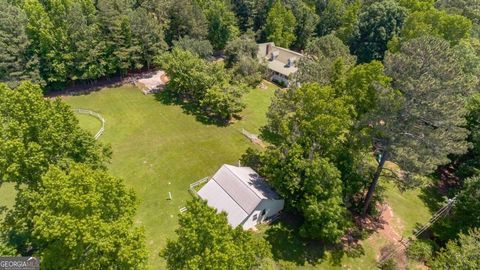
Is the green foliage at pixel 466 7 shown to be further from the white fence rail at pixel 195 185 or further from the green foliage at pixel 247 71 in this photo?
the white fence rail at pixel 195 185

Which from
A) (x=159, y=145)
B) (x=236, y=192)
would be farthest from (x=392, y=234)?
(x=159, y=145)

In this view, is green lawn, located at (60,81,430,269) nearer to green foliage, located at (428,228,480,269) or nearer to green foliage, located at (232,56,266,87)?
green foliage, located at (232,56,266,87)

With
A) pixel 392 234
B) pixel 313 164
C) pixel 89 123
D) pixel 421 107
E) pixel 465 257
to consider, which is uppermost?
pixel 421 107

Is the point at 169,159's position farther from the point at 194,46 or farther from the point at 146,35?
the point at 146,35

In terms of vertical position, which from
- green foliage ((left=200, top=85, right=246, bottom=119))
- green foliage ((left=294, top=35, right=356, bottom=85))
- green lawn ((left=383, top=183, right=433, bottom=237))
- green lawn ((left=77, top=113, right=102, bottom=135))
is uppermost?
green foliage ((left=294, top=35, right=356, bottom=85))

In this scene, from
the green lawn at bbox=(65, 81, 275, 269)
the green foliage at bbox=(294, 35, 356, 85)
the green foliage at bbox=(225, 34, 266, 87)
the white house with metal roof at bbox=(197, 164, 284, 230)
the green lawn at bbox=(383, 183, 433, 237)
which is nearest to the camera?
the white house with metal roof at bbox=(197, 164, 284, 230)

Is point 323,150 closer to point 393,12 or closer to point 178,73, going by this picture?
point 178,73

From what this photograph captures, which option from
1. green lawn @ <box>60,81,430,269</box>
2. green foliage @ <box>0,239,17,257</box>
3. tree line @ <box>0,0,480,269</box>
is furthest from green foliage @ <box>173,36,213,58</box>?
green foliage @ <box>0,239,17,257</box>
